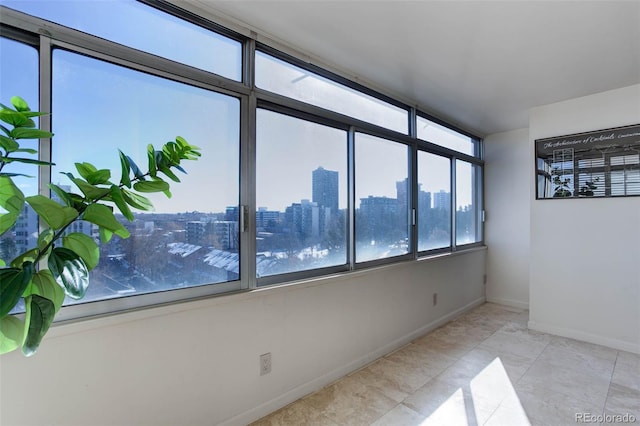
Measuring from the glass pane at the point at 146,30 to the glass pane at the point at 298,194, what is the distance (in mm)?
401

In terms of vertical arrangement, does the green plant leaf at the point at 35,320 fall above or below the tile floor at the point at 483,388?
above

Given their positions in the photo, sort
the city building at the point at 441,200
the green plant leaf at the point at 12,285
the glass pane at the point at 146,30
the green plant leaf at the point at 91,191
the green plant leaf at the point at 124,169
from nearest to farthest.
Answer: the green plant leaf at the point at 12,285
the green plant leaf at the point at 91,191
the green plant leaf at the point at 124,169
the glass pane at the point at 146,30
the city building at the point at 441,200

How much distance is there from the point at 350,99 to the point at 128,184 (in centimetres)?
201

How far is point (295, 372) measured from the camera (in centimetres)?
214

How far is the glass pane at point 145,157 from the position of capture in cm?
142

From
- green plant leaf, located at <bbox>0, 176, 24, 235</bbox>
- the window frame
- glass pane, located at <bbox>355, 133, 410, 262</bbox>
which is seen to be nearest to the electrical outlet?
the window frame

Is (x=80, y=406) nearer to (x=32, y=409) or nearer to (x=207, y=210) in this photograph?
(x=32, y=409)

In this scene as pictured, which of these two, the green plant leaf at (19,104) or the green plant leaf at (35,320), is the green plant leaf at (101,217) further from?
the green plant leaf at (19,104)

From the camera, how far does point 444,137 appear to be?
3.86 meters

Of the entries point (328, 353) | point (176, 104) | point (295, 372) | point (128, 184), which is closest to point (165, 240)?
point (128, 184)

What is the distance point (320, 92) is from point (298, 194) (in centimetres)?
83

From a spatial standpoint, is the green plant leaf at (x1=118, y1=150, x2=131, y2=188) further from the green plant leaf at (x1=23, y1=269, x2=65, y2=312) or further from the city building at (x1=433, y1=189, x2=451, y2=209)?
the city building at (x1=433, y1=189, x2=451, y2=209)

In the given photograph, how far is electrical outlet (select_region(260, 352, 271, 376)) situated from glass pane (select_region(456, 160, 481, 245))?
309 cm

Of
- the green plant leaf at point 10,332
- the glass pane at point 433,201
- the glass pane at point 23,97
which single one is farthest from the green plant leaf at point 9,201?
the glass pane at point 433,201
